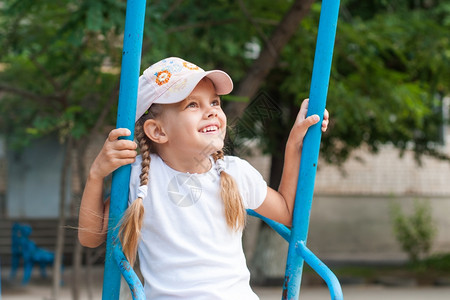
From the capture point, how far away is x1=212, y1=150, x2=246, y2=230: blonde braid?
199 centimetres

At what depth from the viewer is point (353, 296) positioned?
350 inches

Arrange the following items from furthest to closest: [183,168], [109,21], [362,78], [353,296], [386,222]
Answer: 1. [386,222]
2. [353,296]
3. [362,78]
4. [109,21]
5. [183,168]

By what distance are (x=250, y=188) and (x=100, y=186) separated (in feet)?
1.52

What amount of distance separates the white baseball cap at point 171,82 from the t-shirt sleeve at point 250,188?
262 millimetres

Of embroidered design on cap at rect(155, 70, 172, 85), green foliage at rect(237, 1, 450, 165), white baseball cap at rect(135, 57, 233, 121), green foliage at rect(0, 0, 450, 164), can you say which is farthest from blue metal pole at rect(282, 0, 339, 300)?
green foliage at rect(237, 1, 450, 165)

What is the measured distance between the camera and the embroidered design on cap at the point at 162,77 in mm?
1976

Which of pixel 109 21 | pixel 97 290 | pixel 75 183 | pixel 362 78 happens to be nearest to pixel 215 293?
pixel 109 21

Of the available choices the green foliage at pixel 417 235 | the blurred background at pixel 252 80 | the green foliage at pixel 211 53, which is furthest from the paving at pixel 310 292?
the green foliage at pixel 211 53

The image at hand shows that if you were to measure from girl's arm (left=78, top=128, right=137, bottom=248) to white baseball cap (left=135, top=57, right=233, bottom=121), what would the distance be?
155 mm

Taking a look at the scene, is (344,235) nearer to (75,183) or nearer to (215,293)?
(75,183)

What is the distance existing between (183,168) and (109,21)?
7.47 ft

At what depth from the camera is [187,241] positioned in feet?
6.35

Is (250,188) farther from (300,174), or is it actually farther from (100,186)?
(100,186)

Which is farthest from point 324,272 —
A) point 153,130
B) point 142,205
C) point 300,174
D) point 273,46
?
point 273,46
